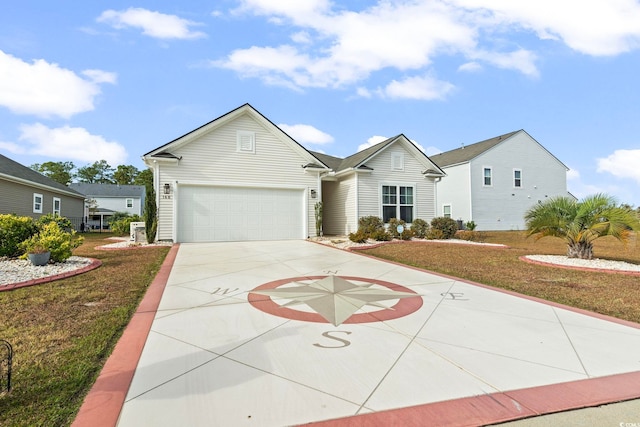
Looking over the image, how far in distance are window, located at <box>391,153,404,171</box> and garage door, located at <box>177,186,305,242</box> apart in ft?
18.5

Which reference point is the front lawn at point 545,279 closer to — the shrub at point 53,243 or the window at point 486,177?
the shrub at point 53,243

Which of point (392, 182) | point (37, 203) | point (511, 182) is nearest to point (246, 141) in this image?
point (392, 182)

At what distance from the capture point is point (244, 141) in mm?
14477

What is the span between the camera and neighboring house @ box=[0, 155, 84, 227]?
56.9 ft

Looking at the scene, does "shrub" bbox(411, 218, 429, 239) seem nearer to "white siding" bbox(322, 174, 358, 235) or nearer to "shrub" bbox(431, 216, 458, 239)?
"shrub" bbox(431, 216, 458, 239)

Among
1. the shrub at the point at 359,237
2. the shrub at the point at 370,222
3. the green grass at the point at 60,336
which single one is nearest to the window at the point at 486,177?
the shrub at the point at 370,222

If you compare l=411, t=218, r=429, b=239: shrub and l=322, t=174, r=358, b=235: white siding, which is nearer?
l=411, t=218, r=429, b=239: shrub

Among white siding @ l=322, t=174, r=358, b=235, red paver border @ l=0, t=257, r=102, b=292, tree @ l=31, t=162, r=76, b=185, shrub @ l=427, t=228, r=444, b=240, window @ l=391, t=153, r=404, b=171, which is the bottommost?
red paver border @ l=0, t=257, r=102, b=292

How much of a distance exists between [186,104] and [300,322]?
49.9ft

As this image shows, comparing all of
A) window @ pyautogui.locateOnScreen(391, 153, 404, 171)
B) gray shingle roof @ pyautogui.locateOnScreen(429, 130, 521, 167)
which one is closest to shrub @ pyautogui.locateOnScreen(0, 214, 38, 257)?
window @ pyautogui.locateOnScreen(391, 153, 404, 171)

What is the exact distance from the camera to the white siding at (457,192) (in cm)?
2384

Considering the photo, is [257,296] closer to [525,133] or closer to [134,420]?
[134,420]

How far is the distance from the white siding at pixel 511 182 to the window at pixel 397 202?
9.07m

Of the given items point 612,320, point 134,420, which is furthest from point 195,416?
point 612,320
